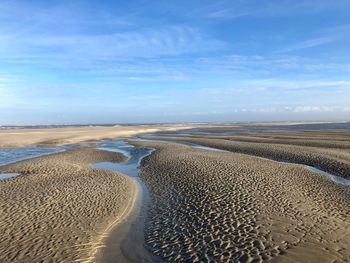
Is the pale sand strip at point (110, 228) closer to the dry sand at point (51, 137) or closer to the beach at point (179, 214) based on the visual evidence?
the beach at point (179, 214)

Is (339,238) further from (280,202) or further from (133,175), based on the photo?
(133,175)

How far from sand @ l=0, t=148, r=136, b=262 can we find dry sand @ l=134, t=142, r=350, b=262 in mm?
2114

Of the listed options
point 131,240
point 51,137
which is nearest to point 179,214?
point 131,240

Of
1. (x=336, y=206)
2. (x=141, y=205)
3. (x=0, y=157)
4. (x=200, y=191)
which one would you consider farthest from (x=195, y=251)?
(x=0, y=157)

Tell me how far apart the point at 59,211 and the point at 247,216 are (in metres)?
8.74

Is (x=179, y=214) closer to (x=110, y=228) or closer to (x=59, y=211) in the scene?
(x=110, y=228)

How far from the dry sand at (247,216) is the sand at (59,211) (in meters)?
2.11

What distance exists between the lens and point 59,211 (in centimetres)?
1417

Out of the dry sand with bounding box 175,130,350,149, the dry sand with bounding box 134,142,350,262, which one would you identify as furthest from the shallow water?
the dry sand with bounding box 175,130,350,149

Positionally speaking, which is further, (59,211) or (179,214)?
(59,211)

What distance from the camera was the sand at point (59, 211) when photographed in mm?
10156

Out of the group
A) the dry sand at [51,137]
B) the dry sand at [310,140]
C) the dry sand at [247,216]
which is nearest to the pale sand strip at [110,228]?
the dry sand at [247,216]

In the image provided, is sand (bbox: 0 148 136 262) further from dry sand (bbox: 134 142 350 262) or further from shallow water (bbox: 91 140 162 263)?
dry sand (bbox: 134 142 350 262)

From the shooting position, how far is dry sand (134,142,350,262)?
9750mm
